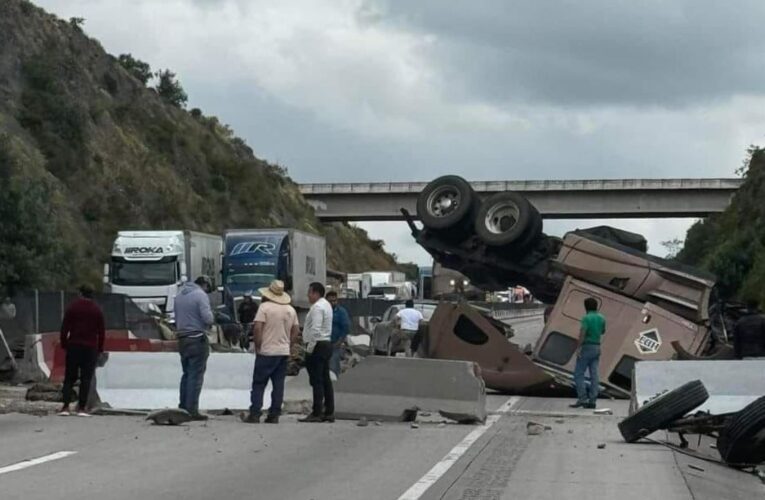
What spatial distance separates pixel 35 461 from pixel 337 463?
287 centimetres

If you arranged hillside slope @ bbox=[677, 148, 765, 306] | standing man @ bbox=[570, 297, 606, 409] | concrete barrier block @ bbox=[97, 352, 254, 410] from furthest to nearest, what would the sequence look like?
hillside slope @ bbox=[677, 148, 765, 306] < standing man @ bbox=[570, 297, 606, 409] < concrete barrier block @ bbox=[97, 352, 254, 410]

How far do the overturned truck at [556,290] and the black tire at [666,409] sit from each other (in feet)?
24.0

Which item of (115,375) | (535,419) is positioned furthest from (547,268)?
(115,375)

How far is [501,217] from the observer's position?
25.0 metres

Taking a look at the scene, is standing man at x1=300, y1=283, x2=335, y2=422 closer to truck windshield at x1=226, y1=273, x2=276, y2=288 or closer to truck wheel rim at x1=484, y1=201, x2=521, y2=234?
truck wheel rim at x1=484, y1=201, x2=521, y2=234

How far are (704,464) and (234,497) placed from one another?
17.6ft

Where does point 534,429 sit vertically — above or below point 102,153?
below

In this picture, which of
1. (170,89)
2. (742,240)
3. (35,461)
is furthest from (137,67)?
(35,461)

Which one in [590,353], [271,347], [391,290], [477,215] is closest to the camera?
[271,347]

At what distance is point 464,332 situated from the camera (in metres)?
23.5

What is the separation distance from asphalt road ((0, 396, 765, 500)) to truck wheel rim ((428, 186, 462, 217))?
27.9 ft

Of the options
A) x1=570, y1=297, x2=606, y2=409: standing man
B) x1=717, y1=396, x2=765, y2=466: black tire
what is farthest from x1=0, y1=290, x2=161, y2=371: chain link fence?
x1=717, y1=396, x2=765, y2=466: black tire

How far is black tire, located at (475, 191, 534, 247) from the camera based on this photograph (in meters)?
24.4

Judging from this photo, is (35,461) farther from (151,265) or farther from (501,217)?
(151,265)
